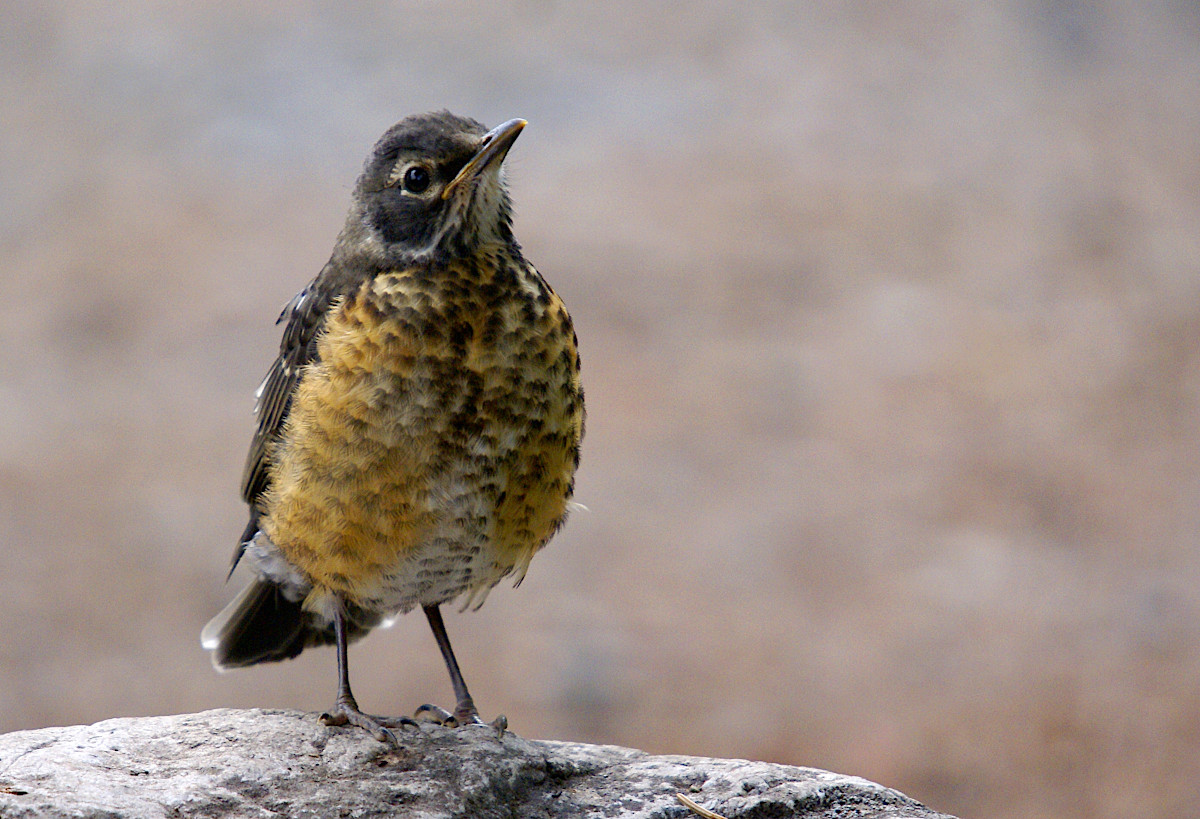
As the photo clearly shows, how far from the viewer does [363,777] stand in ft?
10.9

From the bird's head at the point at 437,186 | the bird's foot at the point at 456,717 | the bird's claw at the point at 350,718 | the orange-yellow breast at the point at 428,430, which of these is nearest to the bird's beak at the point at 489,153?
the bird's head at the point at 437,186

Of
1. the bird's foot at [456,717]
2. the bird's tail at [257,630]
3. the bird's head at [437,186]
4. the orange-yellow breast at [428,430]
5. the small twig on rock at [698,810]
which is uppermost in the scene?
the bird's head at [437,186]

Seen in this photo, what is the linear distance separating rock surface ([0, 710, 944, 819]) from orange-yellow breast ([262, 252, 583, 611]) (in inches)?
19.4

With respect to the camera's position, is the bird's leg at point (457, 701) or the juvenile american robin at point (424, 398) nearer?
the juvenile american robin at point (424, 398)

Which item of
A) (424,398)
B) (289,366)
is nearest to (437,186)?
(424,398)

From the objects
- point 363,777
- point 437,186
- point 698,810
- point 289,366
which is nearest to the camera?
point 698,810

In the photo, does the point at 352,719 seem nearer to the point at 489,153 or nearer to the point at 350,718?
the point at 350,718

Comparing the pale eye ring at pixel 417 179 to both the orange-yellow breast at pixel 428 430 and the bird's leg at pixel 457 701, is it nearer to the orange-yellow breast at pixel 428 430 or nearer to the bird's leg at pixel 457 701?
the orange-yellow breast at pixel 428 430

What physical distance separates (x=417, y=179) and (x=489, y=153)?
0.83 ft

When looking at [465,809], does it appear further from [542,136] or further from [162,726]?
[542,136]

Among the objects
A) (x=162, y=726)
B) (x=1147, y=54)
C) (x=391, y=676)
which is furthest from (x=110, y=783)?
(x=1147, y=54)

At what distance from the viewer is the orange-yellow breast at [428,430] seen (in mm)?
3480

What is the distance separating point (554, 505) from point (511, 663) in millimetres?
3553

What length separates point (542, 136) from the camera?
11.5 metres
